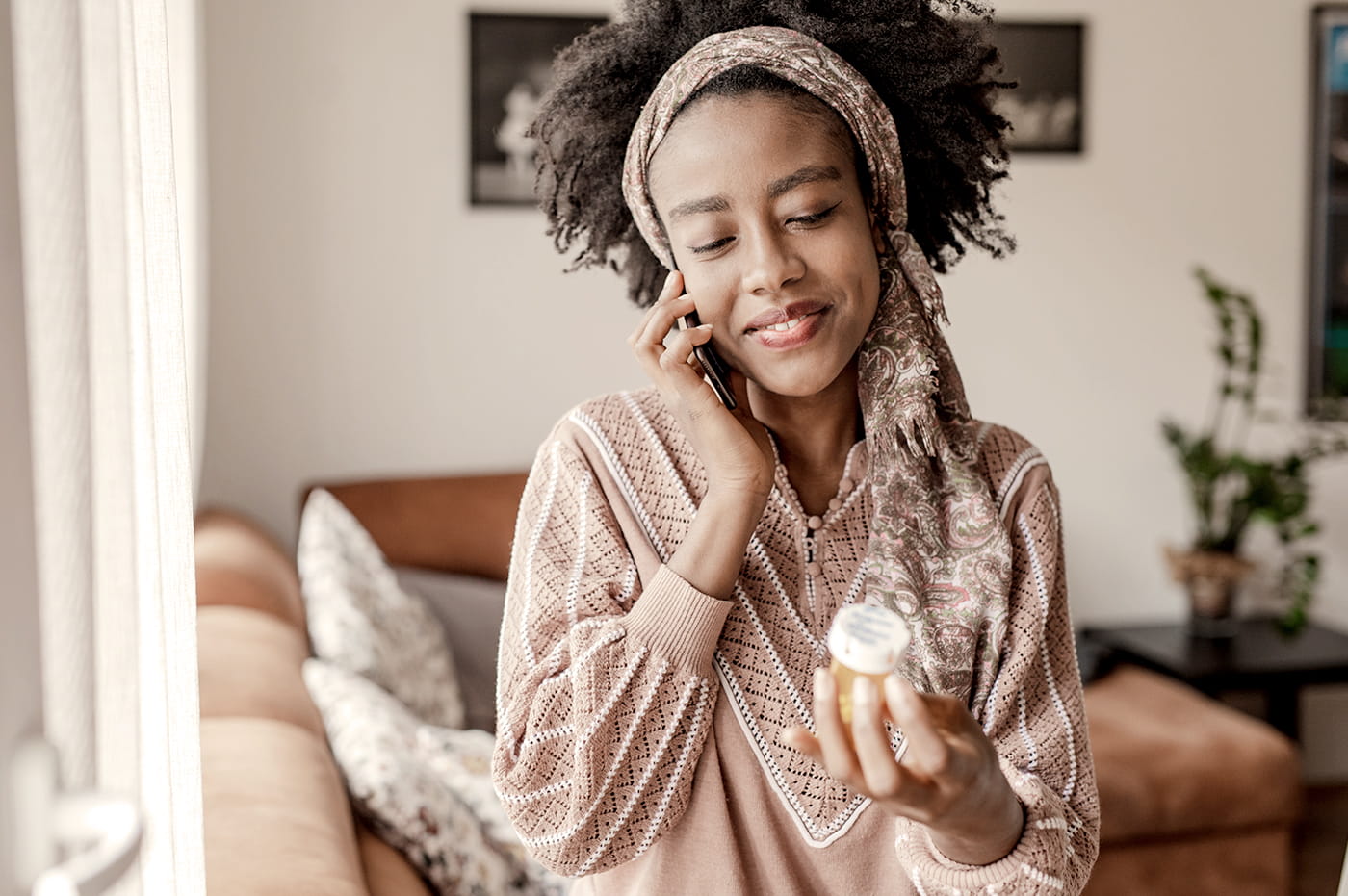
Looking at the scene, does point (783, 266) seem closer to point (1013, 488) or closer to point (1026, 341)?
point (1013, 488)

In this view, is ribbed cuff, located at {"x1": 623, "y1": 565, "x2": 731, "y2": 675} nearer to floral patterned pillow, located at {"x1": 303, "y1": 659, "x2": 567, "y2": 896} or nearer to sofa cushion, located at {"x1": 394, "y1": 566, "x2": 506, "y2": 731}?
floral patterned pillow, located at {"x1": 303, "y1": 659, "x2": 567, "y2": 896}

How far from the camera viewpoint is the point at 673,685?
108 cm

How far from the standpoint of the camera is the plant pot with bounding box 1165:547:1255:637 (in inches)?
131

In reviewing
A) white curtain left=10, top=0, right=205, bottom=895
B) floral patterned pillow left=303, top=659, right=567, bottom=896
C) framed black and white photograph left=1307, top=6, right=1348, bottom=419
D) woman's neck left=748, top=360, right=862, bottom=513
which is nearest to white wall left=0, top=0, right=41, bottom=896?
white curtain left=10, top=0, right=205, bottom=895

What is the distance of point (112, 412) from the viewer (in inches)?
28.0

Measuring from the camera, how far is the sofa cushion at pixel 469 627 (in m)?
2.72

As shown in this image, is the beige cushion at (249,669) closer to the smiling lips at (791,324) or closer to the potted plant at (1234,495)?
the smiling lips at (791,324)

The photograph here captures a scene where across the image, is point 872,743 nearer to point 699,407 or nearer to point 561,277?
point 699,407

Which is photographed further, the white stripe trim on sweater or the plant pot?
the plant pot

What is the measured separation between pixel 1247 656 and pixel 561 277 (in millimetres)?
1985

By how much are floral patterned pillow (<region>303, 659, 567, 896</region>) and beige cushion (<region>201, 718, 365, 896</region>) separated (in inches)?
2.4

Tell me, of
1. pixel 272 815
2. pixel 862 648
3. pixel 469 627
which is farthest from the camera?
pixel 469 627

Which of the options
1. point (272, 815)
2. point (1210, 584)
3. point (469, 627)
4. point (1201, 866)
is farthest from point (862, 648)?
point (1210, 584)

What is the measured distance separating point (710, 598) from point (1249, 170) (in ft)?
10.4
